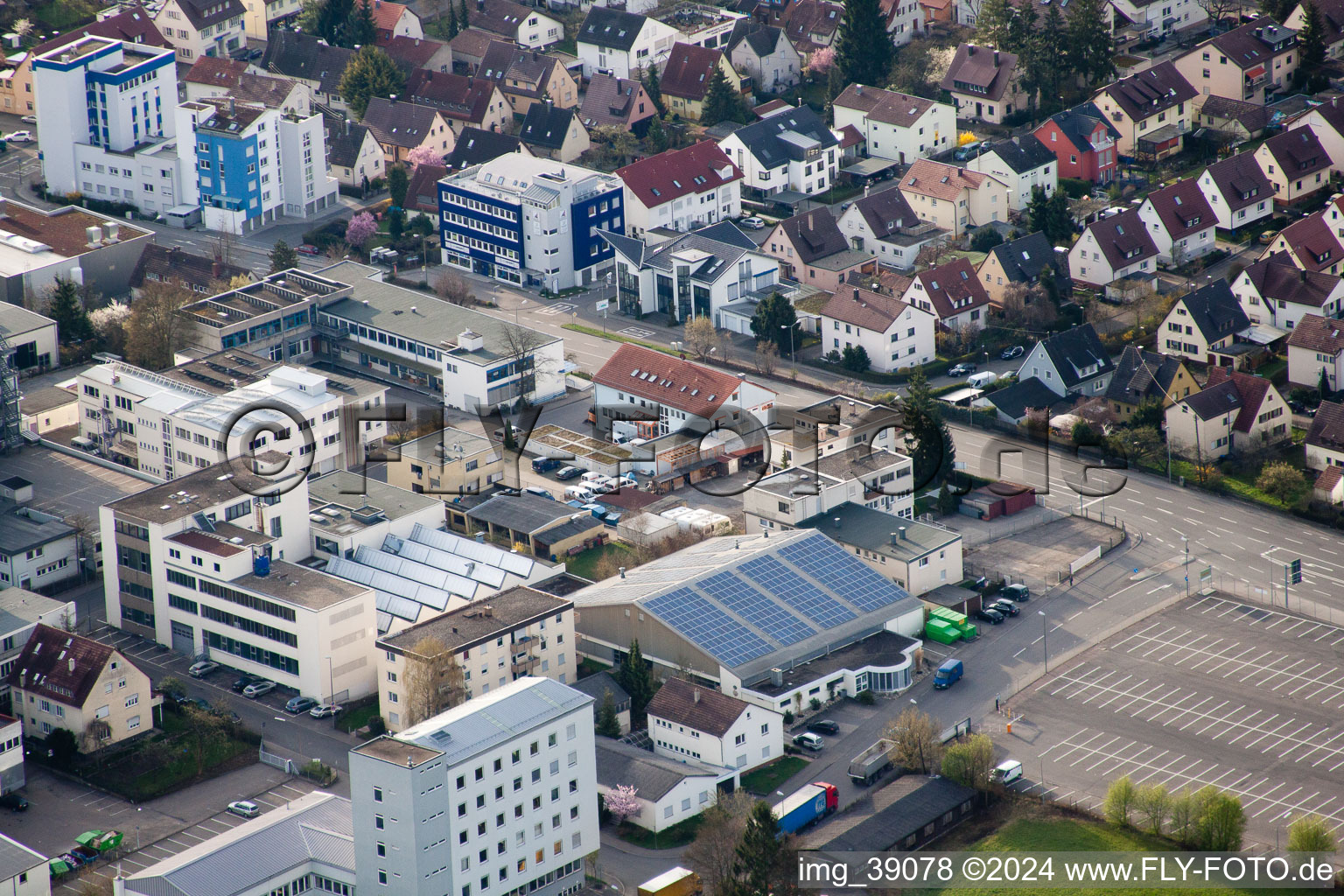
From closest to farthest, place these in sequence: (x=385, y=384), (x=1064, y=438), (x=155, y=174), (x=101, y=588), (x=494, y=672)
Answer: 1. (x=494, y=672)
2. (x=101, y=588)
3. (x=1064, y=438)
4. (x=385, y=384)
5. (x=155, y=174)

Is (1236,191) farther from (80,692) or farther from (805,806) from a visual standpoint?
(80,692)

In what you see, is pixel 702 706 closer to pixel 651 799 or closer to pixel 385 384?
pixel 651 799

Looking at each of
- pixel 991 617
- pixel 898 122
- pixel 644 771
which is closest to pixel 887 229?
pixel 898 122

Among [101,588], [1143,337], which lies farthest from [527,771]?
[1143,337]

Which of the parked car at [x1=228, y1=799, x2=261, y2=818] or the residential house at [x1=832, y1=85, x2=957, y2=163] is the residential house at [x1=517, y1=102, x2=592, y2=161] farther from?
the parked car at [x1=228, y1=799, x2=261, y2=818]

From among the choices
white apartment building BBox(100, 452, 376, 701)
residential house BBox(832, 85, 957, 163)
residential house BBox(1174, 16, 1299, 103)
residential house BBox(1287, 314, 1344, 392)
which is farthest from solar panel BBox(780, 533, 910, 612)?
residential house BBox(1174, 16, 1299, 103)

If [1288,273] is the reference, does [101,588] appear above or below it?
below

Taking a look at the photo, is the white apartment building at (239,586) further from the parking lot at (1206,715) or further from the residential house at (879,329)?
the residential house at (879,329)
